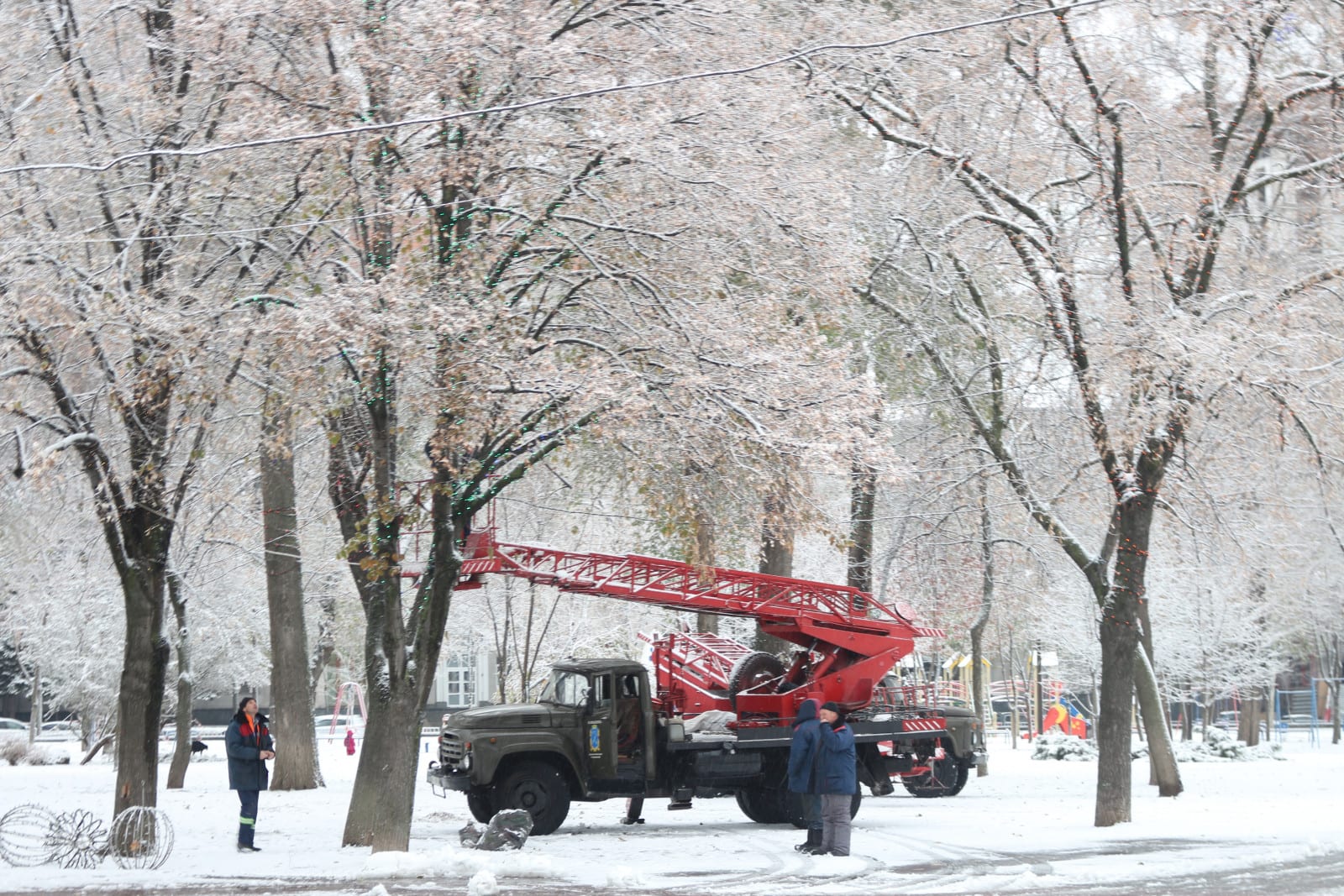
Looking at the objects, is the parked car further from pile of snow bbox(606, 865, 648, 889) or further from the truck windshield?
pile of snow bbox(606, 865, 648, 889)

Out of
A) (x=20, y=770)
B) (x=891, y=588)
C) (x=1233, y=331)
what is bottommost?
(x=20, y=770)

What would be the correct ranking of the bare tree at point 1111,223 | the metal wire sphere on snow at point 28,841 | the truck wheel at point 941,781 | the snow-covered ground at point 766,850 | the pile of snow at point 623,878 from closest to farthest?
the snow-covered ground at point 766,850
the pile of snow at point 623,878
the metal wire sphere on snow at point 28,841
the bare tree at point 1111,223
the truck wheel at point 941,781

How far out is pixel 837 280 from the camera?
1486 cm

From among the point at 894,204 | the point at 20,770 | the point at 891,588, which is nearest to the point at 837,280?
the point at 894,204

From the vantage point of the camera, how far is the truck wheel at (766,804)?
64.5ft

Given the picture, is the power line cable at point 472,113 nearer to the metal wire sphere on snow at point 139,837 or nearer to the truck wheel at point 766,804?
the metal wire sphere on snow at point 139,837

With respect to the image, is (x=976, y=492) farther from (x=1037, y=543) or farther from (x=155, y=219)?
(x=155, y=219)

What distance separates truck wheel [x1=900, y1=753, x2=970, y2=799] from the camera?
986 inches

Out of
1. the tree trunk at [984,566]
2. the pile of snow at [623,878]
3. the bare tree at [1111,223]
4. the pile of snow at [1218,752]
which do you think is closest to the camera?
the pile of snow at [623,878]

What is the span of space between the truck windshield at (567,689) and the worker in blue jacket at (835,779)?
4.97 m

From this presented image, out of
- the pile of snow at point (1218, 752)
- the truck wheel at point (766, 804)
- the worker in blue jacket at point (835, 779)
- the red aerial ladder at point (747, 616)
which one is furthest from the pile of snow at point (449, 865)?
the pile of snow at point (1218, 752)

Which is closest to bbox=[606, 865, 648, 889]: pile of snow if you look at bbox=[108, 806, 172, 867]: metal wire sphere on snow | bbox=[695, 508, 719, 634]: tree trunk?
bbox=[695, 508, 719, 634]: tree trunk

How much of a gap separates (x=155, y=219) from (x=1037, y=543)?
1884cm

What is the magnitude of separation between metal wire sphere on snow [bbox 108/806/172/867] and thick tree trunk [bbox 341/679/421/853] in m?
2.13
